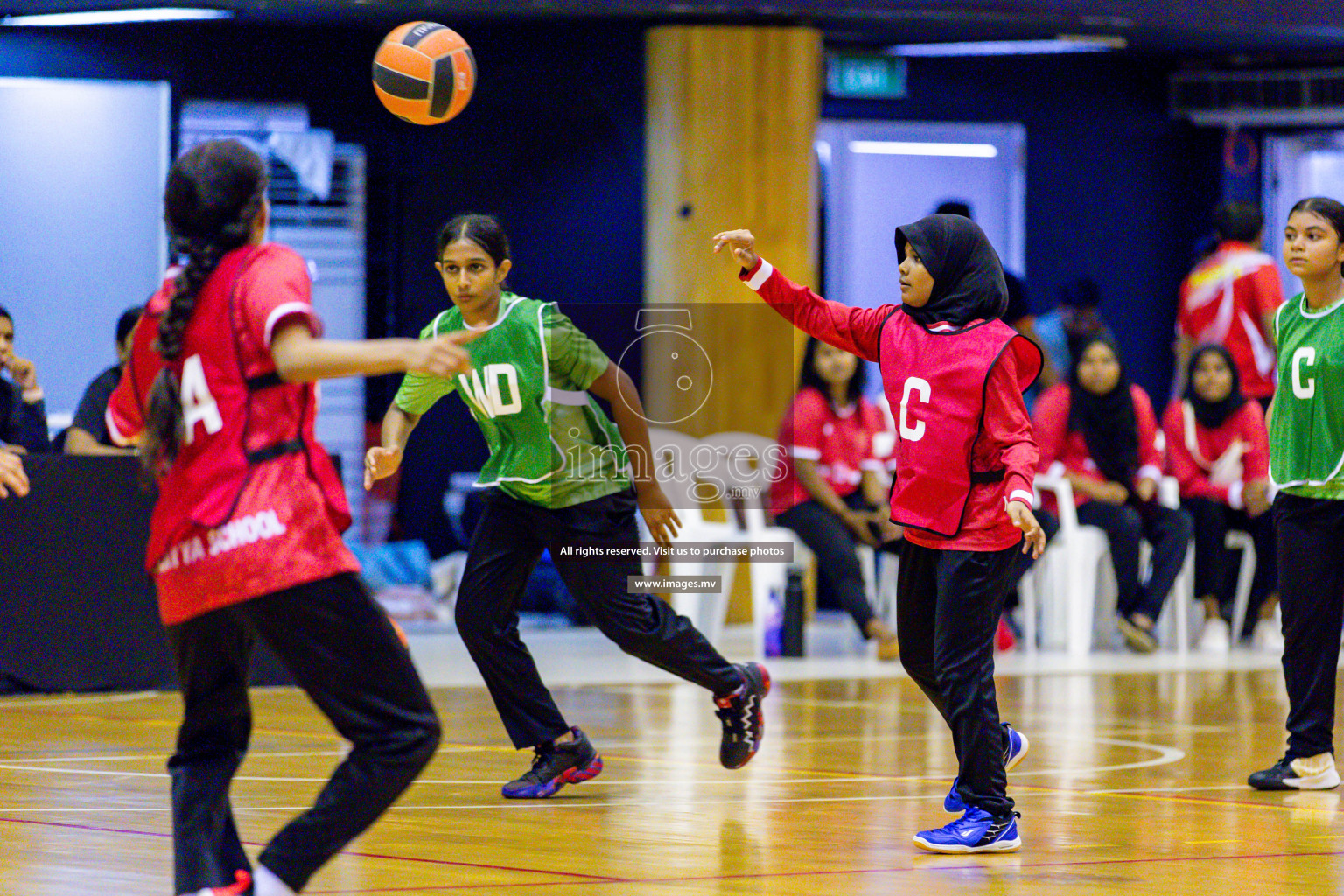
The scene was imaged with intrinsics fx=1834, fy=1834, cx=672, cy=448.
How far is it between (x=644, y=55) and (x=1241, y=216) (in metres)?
3.76

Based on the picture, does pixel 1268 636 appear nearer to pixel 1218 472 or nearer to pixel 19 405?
pixel 1218 472

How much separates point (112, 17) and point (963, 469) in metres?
7.64

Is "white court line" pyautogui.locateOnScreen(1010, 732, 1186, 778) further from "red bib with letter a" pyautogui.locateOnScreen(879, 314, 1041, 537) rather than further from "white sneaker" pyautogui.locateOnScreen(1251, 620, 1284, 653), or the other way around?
"white sneaker" pyautogui.locateOnScreen(1251, 620, 1284, 653)

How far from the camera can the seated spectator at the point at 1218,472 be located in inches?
409

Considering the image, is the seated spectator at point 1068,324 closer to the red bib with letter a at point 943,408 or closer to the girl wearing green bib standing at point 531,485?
the girl wearing green bib standing at point 531,485

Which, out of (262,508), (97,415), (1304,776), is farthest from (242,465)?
(97,415)

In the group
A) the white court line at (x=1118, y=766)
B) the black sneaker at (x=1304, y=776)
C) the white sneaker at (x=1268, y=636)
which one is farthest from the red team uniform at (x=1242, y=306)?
the black sneaker at (x=1304, y=776)

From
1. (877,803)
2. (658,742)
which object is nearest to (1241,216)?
(658,742)

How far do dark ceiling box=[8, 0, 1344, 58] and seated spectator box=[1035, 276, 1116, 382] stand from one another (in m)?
1.65

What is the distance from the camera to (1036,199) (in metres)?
13.2

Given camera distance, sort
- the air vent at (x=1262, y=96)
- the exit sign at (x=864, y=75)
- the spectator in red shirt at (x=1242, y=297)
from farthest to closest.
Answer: the air vent at (x=1262, y=96)
the exit sign at (x=864, y=75)
the spectator in red shirt at (x=1242, y=297)

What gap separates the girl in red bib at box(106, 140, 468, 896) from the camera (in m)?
3.42

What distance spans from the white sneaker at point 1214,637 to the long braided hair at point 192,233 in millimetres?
8037

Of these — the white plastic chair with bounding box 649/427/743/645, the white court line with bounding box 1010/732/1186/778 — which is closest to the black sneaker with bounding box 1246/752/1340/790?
the white court line with bounding box 1010/732/1186/778
